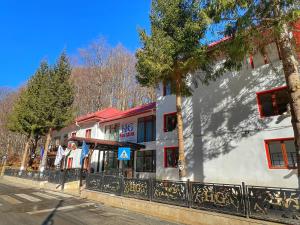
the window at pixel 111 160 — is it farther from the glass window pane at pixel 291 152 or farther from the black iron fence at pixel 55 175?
the glass window pane at pixel 291 152

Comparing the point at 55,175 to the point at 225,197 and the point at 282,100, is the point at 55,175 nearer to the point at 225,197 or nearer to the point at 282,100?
the point at 225,197

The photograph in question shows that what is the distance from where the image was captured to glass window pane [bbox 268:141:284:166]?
1202 centimetres

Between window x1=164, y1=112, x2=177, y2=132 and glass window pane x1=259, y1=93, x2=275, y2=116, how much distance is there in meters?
6.50

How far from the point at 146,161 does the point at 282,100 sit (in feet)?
40.1

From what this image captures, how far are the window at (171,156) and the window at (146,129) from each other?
3164 millimetres

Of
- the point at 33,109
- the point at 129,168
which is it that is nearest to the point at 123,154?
the point at 129,168

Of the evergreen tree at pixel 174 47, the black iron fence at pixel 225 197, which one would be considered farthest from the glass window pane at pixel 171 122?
the black iron fence at pixel 225 197

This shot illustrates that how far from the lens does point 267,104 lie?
512 inches

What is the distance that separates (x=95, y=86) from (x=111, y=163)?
2121 cm

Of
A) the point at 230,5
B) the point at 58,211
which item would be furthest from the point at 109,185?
the point at 230,5

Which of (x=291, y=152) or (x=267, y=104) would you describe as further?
(x=267, y=104)

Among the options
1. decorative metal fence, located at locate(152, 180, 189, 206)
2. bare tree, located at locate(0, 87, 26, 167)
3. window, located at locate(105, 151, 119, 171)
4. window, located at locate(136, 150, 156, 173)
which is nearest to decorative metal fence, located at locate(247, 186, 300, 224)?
decorative metal fence, located at locate(152, 180, 189, 206)

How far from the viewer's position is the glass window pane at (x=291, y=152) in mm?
11523

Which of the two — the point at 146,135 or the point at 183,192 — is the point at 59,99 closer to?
the point at 146,135
